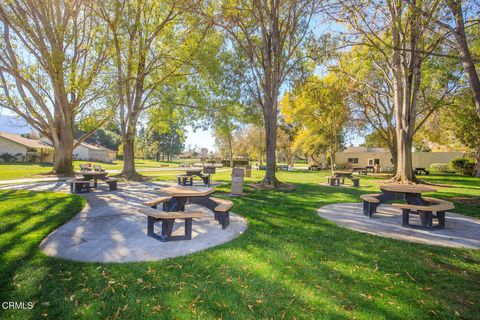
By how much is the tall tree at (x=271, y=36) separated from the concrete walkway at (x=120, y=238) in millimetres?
7356

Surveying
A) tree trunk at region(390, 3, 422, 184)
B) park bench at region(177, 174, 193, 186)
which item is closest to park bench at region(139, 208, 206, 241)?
park bench at region(177, 174, 193, 186)

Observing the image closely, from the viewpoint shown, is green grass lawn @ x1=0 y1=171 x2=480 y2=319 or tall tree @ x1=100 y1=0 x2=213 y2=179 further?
tall tree @ x1=100 y1=0 x2=213 y2=179

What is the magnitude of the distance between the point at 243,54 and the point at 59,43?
1063cm

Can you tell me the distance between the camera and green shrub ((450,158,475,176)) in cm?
2723

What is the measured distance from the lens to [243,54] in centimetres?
1435

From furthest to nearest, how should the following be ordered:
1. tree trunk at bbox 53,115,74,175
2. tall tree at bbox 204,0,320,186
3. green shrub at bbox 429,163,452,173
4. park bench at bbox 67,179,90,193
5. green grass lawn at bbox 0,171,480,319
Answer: green shrub at bbox 429,163,452,173, tree trunk at bbox 53,115,74,175, tall tree at bbox 204,0,320,186, park bench at bbox 67,179,90,193, green grass lawn at bbox 0,171,480,319

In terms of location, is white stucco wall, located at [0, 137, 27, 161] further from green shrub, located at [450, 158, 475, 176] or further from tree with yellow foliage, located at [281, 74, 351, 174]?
green shrub, located at [450, 158, 475, 176]

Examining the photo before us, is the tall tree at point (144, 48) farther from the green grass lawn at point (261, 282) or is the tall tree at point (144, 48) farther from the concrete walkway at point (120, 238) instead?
the green grass lawn at point (261, 282)

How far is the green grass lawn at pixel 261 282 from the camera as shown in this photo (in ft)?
8.92

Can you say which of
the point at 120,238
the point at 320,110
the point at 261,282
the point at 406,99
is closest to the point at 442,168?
the point at 320,110

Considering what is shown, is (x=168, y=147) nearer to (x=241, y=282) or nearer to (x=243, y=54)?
(x=243, y=54)

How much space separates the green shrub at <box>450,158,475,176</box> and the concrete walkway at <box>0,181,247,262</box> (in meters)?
33.2

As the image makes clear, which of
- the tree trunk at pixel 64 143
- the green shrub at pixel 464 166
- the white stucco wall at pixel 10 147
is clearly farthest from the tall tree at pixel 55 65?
the green shrub at pixel 464 166

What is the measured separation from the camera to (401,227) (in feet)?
19.9
